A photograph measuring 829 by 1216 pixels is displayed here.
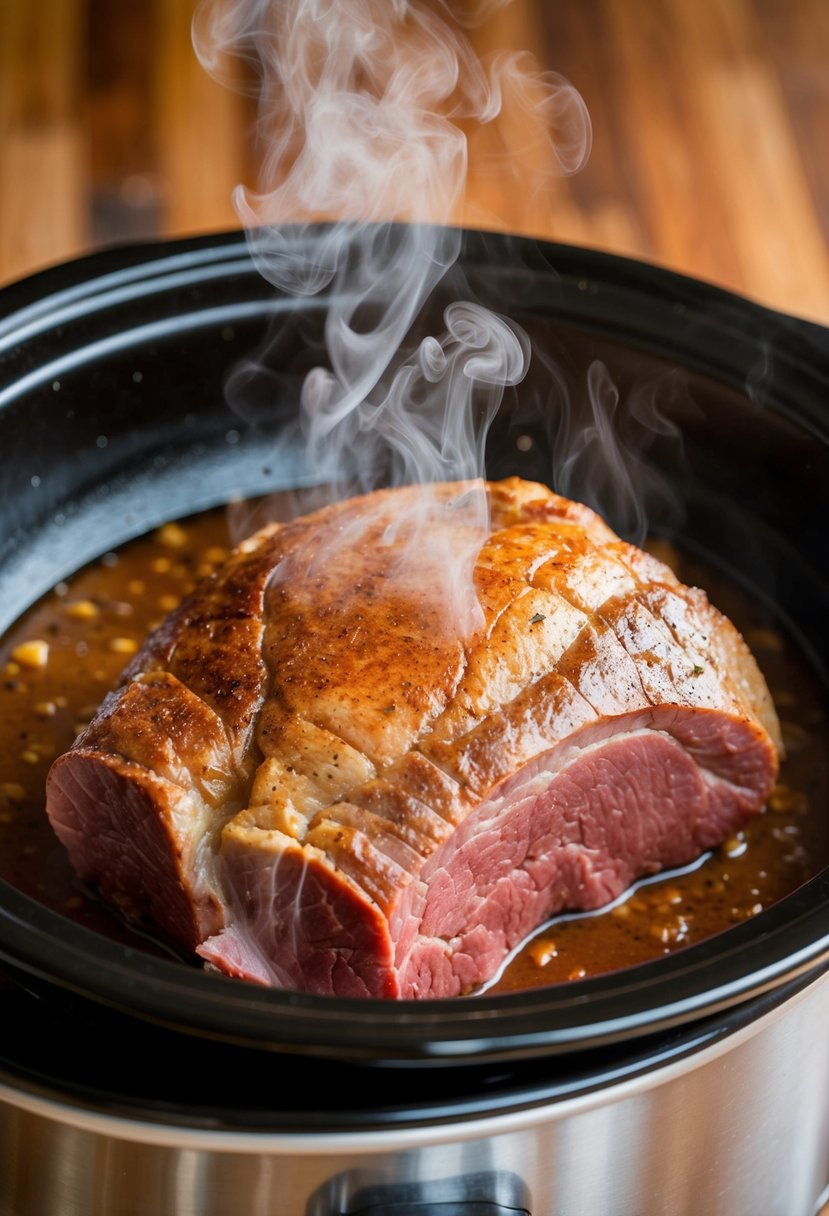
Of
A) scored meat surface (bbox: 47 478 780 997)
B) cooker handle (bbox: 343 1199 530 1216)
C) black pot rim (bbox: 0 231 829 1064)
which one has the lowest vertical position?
cooker handle (bbox: 343 1199 530 1216)

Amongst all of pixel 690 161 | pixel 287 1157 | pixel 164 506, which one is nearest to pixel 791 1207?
pixel 287 1157

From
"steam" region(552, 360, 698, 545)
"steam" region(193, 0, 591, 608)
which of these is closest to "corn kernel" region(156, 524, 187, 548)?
"steam" region(193, 0, 591, 608)

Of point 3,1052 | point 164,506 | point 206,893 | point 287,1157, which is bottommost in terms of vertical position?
point 287,1157

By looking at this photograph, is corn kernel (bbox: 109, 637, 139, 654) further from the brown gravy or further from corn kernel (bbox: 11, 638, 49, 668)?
corn kernel (bbox: 11, 638, 49, 668)

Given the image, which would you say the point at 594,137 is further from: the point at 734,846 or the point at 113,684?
the point at 734,846

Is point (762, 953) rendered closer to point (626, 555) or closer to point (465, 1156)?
point (465, 1156)

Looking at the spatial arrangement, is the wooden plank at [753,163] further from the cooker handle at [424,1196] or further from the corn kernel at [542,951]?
the cooker handle at [424,1196]

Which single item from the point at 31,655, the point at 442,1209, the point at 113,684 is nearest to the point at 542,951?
the point at 442,1209
